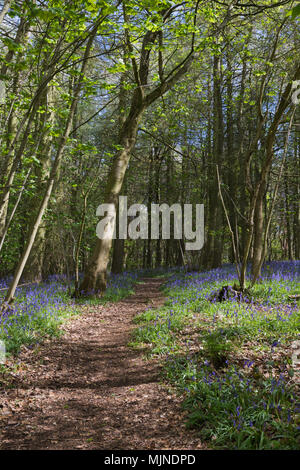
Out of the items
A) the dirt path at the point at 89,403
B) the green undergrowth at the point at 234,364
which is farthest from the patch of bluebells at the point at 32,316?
the green undergrowth at the point at 234,364

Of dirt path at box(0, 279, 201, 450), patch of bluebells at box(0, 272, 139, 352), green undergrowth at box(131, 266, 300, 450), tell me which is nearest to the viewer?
green undergrowth at box(131, 266, 300, 450)

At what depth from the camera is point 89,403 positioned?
388 centimetres

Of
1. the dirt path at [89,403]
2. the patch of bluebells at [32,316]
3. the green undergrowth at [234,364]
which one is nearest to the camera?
the green undergrowth at [234,364]

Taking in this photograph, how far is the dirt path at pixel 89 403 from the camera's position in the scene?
3.06m

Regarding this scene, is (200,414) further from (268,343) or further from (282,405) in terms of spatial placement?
(268,343)

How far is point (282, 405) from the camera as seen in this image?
2.95 m

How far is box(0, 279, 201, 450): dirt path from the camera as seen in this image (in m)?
3.06

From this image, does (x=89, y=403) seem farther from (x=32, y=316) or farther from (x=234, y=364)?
(x=32, y=316)

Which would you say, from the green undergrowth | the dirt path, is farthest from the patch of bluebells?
the green undergrowth

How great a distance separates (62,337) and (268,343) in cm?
375

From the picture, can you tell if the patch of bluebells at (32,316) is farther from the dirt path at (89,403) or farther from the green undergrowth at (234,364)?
the green undergrowth at (234,364)

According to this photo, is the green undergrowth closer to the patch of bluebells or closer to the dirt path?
the dirt path

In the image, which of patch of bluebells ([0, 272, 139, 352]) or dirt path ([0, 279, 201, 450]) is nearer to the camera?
dirt path ([0, 279, 201, 450])

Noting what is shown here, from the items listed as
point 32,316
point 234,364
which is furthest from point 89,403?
point 32,316
